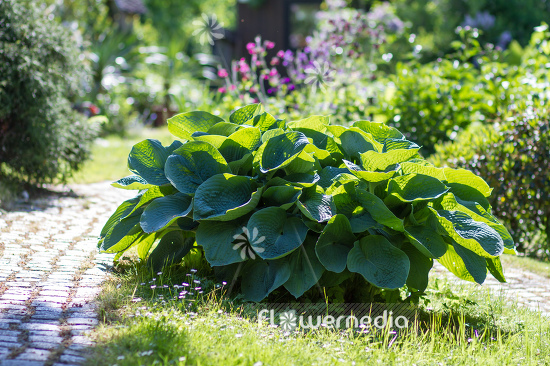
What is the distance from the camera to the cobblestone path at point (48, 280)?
2.26m

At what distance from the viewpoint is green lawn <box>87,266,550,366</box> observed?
2.23 m

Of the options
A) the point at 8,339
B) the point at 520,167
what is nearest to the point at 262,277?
the point at 8,339

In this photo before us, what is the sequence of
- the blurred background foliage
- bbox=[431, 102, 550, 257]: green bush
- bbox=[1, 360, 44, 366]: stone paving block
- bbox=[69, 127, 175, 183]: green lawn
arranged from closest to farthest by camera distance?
bbox=[1, 360, 44, 366]: stone paving block
bbox=[431, 102, 550, 257]: green bush
the blurred background foliage
bbox=[69, 127, 175, 183]: green lawn

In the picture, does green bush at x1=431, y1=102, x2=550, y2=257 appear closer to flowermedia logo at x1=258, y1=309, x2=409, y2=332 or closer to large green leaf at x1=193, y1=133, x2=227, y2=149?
flowermedia logo at x1=258, y1=309, x2=409, y2=332

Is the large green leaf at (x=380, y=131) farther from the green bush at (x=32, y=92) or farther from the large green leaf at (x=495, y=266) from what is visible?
the green bush at (x=32, y=92)

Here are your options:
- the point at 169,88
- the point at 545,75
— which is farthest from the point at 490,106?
the point at 169,88

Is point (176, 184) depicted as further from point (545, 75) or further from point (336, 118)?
point (545, 75)

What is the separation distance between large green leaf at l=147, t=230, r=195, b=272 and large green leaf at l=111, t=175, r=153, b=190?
31 centimetres

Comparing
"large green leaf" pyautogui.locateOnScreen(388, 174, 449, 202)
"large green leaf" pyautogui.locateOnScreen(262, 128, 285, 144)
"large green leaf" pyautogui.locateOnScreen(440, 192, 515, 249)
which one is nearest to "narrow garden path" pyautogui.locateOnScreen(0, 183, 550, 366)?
"large green leaf" pyautogui.locateOnScreen(440, 192, 515, 249)

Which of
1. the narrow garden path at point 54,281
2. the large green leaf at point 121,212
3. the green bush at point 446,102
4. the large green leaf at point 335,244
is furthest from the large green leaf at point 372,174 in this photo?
the green bush at point 446,102

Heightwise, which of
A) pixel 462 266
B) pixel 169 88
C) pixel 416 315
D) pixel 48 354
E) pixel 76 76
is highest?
pixel 169 88

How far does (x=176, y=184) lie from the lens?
2.98 meters

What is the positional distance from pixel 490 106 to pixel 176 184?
4643mm

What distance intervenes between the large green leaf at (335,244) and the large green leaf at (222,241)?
16.0 inches
